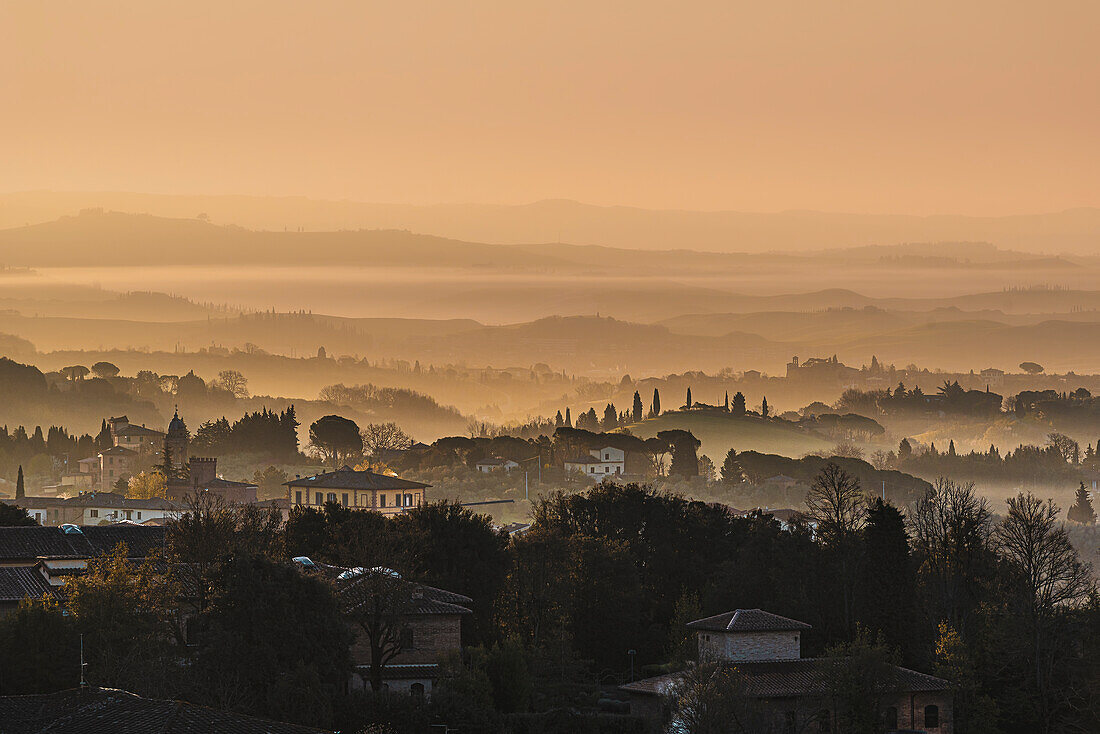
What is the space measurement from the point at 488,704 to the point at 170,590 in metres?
10.1

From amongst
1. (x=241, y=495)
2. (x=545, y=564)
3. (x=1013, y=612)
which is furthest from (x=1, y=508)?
(x=241, y=495)

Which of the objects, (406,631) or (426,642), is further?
(426,642)

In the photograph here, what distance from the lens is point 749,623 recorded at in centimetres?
5184

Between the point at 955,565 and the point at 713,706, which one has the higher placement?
the point at 955,565

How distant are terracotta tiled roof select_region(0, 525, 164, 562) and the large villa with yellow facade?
6745 cm

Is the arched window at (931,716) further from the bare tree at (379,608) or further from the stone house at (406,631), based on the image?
the bare tree at (379,608)

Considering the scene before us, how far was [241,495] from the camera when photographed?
151 m

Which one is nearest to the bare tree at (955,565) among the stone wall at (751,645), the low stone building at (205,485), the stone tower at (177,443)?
the stone wall at (751,645)

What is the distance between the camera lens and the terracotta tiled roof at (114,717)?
32.9 metres

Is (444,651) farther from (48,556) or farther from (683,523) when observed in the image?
(683,523)

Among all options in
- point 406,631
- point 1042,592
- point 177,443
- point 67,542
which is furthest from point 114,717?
point 177,443

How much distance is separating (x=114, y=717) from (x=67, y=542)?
93.5 ft

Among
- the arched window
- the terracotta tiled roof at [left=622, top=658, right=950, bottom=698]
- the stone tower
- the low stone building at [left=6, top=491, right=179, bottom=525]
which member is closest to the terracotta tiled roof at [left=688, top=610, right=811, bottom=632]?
the terracotta tiled roof at [left=622, top=658, right=950, bottom=698]

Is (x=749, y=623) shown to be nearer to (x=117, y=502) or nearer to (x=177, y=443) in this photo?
(x=117, y=502)
